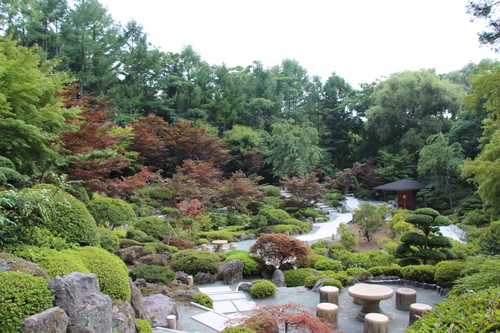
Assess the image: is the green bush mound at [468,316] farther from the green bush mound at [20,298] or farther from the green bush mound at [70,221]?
the green bush mound at [70,221]

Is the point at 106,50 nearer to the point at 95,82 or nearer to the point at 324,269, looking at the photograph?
the point at 95,82

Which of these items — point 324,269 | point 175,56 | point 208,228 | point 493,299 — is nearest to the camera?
point 493,299

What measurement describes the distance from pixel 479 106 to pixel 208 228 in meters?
17.4

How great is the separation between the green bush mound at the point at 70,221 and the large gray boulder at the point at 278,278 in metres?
4.74

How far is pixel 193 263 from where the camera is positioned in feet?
27.3

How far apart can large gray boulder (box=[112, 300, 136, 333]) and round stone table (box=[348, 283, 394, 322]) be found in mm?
3968

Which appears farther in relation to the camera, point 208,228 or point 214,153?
point 214,153

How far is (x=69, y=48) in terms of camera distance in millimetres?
22500

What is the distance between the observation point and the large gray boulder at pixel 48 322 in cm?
291

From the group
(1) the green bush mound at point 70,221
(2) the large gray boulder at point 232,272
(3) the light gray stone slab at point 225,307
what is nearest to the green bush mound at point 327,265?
(2) the large gray boulder at point 232,272

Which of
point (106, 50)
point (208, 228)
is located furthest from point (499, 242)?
point (106, 50)

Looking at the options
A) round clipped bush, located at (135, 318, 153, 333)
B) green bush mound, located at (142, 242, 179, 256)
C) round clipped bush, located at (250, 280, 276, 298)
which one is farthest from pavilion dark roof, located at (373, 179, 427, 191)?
round clipped bush, located at (135, 318, 153, 333)

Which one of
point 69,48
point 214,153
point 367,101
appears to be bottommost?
point 214,153

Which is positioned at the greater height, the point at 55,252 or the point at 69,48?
the point at 69,48
